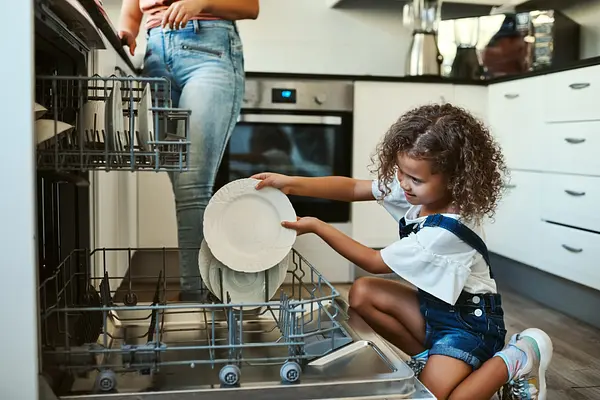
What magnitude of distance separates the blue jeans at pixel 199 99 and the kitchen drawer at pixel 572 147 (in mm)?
1246

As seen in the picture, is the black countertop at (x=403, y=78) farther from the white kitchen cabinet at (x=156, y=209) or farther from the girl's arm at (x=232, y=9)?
the girl's arm at (x=232, y=9)

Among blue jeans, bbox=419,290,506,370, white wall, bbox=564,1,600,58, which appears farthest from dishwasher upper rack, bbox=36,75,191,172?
white wall, bbox=564,1,600,58

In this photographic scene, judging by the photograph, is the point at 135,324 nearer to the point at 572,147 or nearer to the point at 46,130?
the point at 46,130

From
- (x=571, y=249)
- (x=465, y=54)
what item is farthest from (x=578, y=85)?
(x=465, y=54)

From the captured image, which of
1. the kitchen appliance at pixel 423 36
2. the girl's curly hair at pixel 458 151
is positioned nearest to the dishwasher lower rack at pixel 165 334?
the girl's curly hair at pixel 458 151

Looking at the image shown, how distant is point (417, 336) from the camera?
1409mm

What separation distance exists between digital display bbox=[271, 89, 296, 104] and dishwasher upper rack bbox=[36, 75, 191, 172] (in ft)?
4.59

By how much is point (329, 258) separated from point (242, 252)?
1.51 m

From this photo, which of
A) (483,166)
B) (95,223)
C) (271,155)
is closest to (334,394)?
(483,166)

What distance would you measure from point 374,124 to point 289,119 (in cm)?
36

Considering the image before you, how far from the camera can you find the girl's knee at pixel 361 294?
55.9 inches

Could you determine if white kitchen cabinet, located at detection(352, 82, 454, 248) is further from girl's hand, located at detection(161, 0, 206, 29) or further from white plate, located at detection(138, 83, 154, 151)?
white plate, located at detection(138, 83, 154, 151)

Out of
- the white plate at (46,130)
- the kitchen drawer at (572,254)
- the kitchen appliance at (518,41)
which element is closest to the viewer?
the white plate at (46,130)

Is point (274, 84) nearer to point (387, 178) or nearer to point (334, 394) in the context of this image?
point (387, 178)
